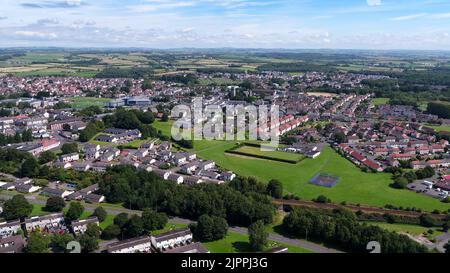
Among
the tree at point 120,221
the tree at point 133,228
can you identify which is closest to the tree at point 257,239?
the tree at point 133,228

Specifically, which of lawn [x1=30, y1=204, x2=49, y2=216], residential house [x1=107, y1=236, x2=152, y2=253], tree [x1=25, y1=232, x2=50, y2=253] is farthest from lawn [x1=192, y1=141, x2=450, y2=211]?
tree [x1=25, y1=232, x2=50, y2=253]

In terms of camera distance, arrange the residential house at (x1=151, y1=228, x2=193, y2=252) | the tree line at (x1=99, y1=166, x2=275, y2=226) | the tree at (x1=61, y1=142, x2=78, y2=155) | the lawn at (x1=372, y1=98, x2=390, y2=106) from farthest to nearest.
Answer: the lawn at (x1=372, y1=98, x2=390, y2=106) < the tree at (x1=61, y1=142, x2=78, y2=155) < the tree line at (x1=99, y1=166, x2=275, y2=226) < the residential house at (x1=151, y1=228, x2=193, y2=252)

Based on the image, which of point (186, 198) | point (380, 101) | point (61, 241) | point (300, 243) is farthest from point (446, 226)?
point (380, 101)

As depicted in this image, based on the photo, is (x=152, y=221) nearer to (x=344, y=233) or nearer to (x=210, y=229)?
(x=210, y=229)

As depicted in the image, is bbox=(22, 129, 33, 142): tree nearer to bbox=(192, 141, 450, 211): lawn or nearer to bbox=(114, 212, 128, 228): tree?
bbox=(192, 141, 450, 211): lawn
